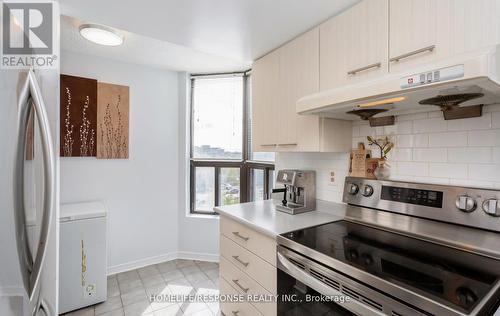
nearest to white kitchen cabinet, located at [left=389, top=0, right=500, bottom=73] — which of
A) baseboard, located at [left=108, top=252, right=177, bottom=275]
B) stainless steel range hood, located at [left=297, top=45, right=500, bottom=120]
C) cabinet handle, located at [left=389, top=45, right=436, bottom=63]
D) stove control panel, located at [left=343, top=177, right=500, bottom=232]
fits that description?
cabinet handle, located at [left=389, top=45, right=436, bottom=63]

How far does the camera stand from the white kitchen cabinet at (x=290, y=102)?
1535 millimetres

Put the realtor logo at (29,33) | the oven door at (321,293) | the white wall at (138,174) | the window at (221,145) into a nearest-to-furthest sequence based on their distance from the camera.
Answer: the oven door at (321,293) < the realtor logo at (29,33) < the white wall at (138,174) < the window at (221,145)

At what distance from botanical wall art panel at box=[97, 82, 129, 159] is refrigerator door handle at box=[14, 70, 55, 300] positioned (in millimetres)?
1697

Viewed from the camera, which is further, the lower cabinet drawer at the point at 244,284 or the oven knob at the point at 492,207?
the lower cabinet drawer at the point at 244,284

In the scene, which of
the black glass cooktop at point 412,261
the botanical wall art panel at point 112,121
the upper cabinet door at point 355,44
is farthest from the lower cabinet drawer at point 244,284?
the botanical wall art panel at point 112,121

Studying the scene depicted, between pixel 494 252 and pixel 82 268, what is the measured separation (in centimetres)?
265

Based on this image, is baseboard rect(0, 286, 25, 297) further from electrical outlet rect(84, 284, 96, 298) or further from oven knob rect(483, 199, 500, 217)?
oven knob rect(483, 199, 500, 217)

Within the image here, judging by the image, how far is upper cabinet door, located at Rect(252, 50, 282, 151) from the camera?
6.09 ft

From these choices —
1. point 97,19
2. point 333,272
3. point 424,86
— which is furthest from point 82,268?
point 424,86

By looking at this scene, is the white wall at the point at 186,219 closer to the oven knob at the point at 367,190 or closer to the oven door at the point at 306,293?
the oven door at the point at 306,293

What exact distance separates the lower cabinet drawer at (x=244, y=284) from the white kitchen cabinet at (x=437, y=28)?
1.36 metres

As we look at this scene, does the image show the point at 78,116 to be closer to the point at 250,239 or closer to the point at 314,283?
the point at 250,239

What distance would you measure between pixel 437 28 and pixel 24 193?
1753 millimetres

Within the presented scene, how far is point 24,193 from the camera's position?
36.5 inches
